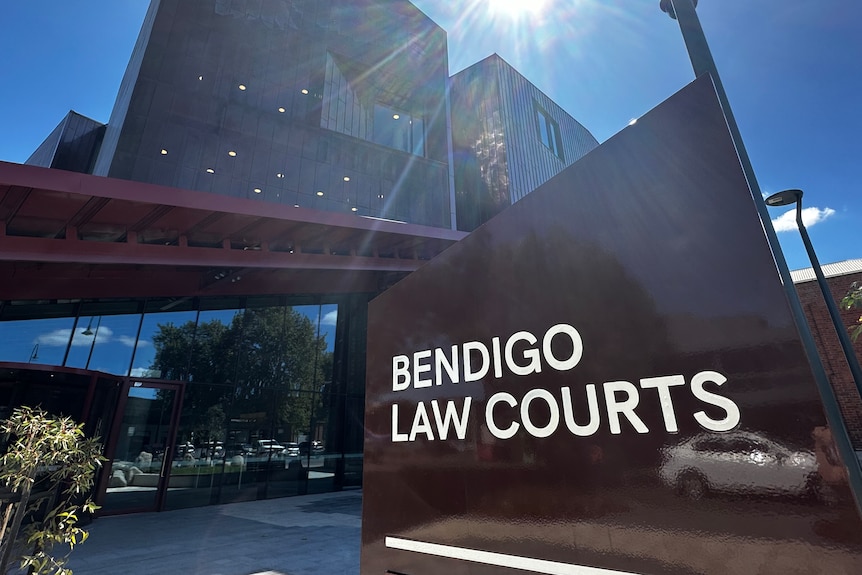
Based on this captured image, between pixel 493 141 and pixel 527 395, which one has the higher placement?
pixel 493 141

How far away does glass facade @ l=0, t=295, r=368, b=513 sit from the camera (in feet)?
33.0

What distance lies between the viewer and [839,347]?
735 inches

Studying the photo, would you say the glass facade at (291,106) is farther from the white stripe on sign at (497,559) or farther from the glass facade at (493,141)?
the white stripe on sign at (497,559)

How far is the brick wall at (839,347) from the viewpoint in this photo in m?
17.9

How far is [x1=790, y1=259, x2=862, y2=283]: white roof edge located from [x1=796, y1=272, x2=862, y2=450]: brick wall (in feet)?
1.05

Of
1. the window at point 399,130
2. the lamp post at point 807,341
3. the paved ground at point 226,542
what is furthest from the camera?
the window at point 399,130

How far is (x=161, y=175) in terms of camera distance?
15.4 m

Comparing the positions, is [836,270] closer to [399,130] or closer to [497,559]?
[399,130]

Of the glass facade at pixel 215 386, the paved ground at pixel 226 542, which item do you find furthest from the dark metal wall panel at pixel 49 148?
the paved ground at pixel 226 542

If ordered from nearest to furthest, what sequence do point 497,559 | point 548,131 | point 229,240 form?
1. point 497,559
2. point 229,240
3. point 548,131

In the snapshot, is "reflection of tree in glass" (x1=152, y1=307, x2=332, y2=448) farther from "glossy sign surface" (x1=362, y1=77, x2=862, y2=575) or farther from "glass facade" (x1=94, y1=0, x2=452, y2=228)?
"glossy sign surface" (x1=362, y1=77, x2=862, y2=575)

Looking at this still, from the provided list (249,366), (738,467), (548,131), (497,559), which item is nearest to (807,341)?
(738,467)

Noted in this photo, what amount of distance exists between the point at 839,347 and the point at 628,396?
25.0m

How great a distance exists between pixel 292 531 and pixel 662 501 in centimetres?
882
